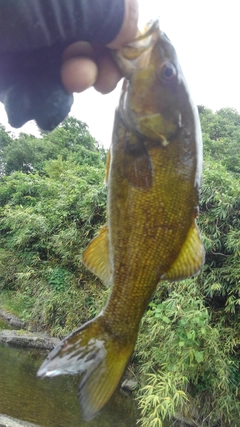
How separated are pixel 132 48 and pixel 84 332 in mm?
884

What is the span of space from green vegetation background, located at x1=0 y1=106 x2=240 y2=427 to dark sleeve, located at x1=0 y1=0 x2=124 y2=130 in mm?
4346

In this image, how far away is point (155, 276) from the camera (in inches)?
52.2

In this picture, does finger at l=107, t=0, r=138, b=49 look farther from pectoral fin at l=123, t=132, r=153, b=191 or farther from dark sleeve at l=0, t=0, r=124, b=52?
pectoral fin at l=123, t=132, r=153, b=191

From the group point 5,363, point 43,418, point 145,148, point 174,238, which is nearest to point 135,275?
point 174,238

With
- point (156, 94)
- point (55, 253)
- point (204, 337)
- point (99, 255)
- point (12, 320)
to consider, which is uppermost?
point (156, 94)

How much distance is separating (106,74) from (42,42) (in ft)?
0.75

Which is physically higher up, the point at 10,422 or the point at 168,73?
the point at 168,73

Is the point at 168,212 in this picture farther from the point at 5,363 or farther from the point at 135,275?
the point at 5,363

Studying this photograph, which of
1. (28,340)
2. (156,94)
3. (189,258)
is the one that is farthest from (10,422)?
(156,94)

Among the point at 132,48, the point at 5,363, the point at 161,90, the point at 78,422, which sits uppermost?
the point at 132,48

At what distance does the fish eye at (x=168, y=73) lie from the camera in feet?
3.94

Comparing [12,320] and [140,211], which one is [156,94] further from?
[12,320]

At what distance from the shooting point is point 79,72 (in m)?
1.11

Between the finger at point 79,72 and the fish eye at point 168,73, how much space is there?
22 cm
